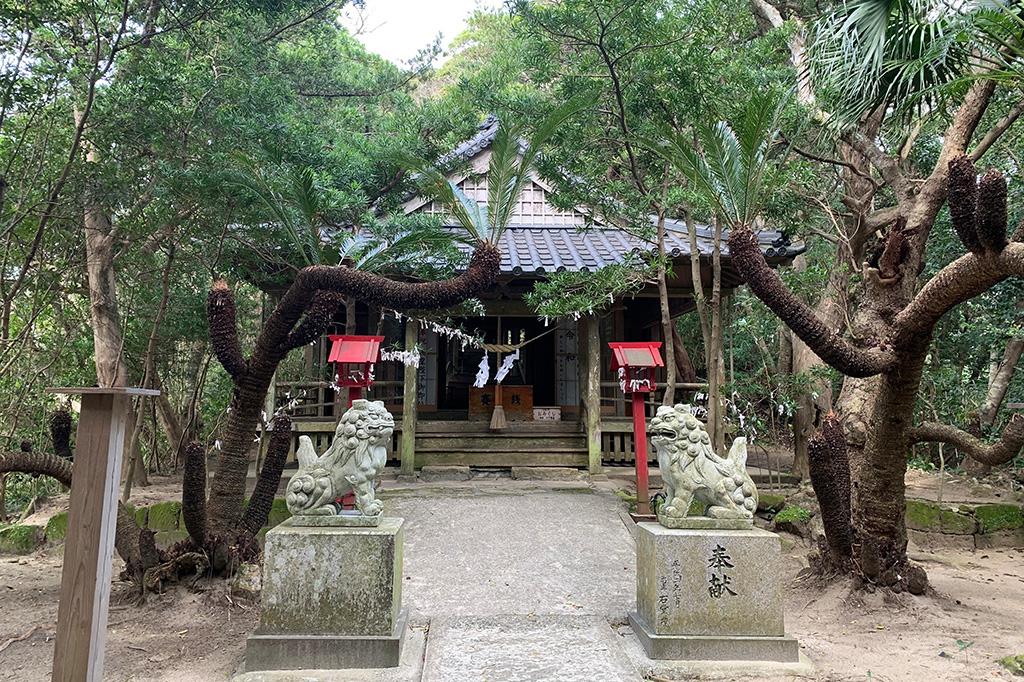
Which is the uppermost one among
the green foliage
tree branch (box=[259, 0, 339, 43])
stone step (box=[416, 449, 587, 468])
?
tree branch (box=[259, 0, 339, 43])

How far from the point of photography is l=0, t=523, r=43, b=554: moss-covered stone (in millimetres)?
7047

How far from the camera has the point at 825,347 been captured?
4.05 meters

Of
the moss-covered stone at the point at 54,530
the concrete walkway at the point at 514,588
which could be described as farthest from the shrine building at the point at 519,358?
the moss-covered stone at the point at 54,530

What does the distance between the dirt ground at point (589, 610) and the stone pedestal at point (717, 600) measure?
393mm

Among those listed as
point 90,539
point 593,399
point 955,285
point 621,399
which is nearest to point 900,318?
point 955,285

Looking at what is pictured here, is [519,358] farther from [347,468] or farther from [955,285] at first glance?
[955,285]

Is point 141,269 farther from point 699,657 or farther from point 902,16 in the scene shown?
point 902,16

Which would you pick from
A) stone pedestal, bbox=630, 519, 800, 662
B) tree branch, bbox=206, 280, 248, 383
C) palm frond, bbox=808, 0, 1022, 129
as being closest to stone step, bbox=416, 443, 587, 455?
tree branch, bbox=206, 280, 248, 383

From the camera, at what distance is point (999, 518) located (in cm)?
730

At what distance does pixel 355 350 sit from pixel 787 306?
15.9ft

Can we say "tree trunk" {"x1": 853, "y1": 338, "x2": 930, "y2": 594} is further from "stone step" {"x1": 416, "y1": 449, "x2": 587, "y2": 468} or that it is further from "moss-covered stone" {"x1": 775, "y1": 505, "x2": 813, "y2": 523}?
"stone step" {"x1": 416, "y1": 449, "x2": 587, "y2": 468}

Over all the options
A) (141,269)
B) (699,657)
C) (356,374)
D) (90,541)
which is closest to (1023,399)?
(699,657)

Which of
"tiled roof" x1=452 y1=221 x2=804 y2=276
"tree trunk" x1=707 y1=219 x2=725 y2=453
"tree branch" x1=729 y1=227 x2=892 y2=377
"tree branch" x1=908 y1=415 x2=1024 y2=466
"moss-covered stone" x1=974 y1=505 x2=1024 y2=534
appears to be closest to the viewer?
"tree branch" x1=729 y1=227 x2=892 y2=377

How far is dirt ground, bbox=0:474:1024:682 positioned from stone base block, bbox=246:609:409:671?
0.29 m
